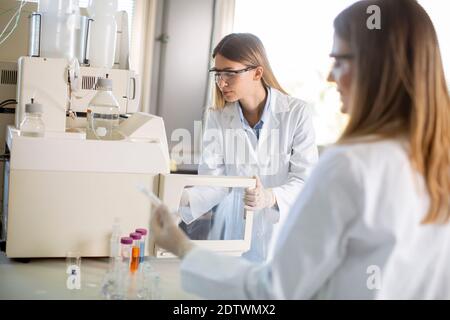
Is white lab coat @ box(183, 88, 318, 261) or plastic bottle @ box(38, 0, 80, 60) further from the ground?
plastic bottle @ box(38, 0, 80, 60)

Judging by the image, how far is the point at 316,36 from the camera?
11.0ft

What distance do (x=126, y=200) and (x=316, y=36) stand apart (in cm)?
226

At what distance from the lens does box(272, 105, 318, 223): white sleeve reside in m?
1.71

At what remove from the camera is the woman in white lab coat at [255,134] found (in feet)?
5.75

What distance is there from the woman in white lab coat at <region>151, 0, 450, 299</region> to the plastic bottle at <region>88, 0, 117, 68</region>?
1.16 m

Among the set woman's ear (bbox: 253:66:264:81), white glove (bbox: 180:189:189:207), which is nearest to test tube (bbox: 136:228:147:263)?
white glove (bbox: 180:189:189:207)

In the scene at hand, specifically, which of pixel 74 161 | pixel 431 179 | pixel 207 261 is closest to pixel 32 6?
pixel 74 161

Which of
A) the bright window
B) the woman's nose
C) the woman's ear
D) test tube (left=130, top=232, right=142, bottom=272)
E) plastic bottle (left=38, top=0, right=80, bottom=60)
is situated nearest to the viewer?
the woman's nose

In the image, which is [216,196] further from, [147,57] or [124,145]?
[147,57]

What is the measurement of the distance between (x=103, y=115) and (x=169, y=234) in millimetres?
795

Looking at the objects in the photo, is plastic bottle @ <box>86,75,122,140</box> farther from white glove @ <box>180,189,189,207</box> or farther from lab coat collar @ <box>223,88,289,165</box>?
lab coat collar @ <box>223,88,289,165</box>

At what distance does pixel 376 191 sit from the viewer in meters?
0.71

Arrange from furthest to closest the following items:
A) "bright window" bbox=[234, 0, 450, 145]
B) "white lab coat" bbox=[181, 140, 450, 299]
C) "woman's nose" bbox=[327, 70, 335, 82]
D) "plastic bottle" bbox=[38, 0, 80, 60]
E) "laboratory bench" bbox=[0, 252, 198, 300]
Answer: "bright window" bbox=[234, 0, 450, 145]
"plastic bottle" bbox=[38, 0, 80, 60]
"laboratory bench" bbox=[0, 252, 198, 300]
"woman's nose" bbox=[327, 70, 335, 82]
"white lab coat" bbox=[181, 140, 450, 299]
